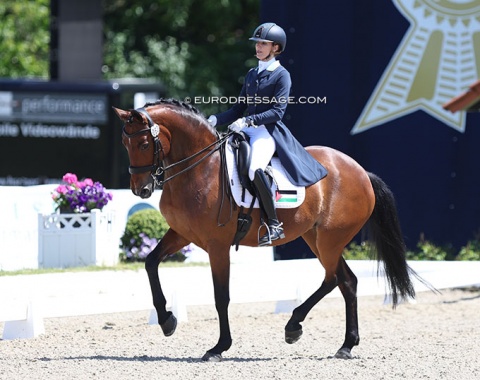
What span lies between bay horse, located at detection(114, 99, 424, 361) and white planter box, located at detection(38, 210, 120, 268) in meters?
3.63

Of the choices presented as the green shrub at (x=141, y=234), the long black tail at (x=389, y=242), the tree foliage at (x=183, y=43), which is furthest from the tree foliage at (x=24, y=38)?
the long black tail at (x=389, y=242)

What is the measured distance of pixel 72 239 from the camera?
11430 millimetres

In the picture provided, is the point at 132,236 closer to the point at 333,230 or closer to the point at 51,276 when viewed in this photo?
the point at 51,276

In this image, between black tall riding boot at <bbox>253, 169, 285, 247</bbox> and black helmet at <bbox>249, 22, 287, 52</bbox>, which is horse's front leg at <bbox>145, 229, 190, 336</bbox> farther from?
black helmet at <bbox>249, 22, 287, 52</bbox>

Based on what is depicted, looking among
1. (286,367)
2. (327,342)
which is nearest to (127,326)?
(327,342)

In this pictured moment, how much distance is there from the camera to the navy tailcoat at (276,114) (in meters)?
7.80

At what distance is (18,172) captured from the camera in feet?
61.9

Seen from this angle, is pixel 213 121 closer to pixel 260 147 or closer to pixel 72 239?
pixel 260 147

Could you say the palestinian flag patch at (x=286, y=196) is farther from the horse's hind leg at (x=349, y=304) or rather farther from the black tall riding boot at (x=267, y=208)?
the horse's hind leg at (x=349, y=304)

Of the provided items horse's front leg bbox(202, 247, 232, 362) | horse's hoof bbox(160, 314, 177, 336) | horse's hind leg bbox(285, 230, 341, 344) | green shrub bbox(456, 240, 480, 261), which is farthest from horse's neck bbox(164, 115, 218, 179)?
green shrub bbox(456, 240, 480, 261)

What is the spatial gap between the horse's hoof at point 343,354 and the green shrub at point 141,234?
13.8ft

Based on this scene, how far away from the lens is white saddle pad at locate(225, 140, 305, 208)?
25.6ft

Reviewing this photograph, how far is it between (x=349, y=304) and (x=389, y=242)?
717 mm

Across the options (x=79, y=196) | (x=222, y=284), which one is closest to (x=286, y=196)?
(x=222, y=284)
